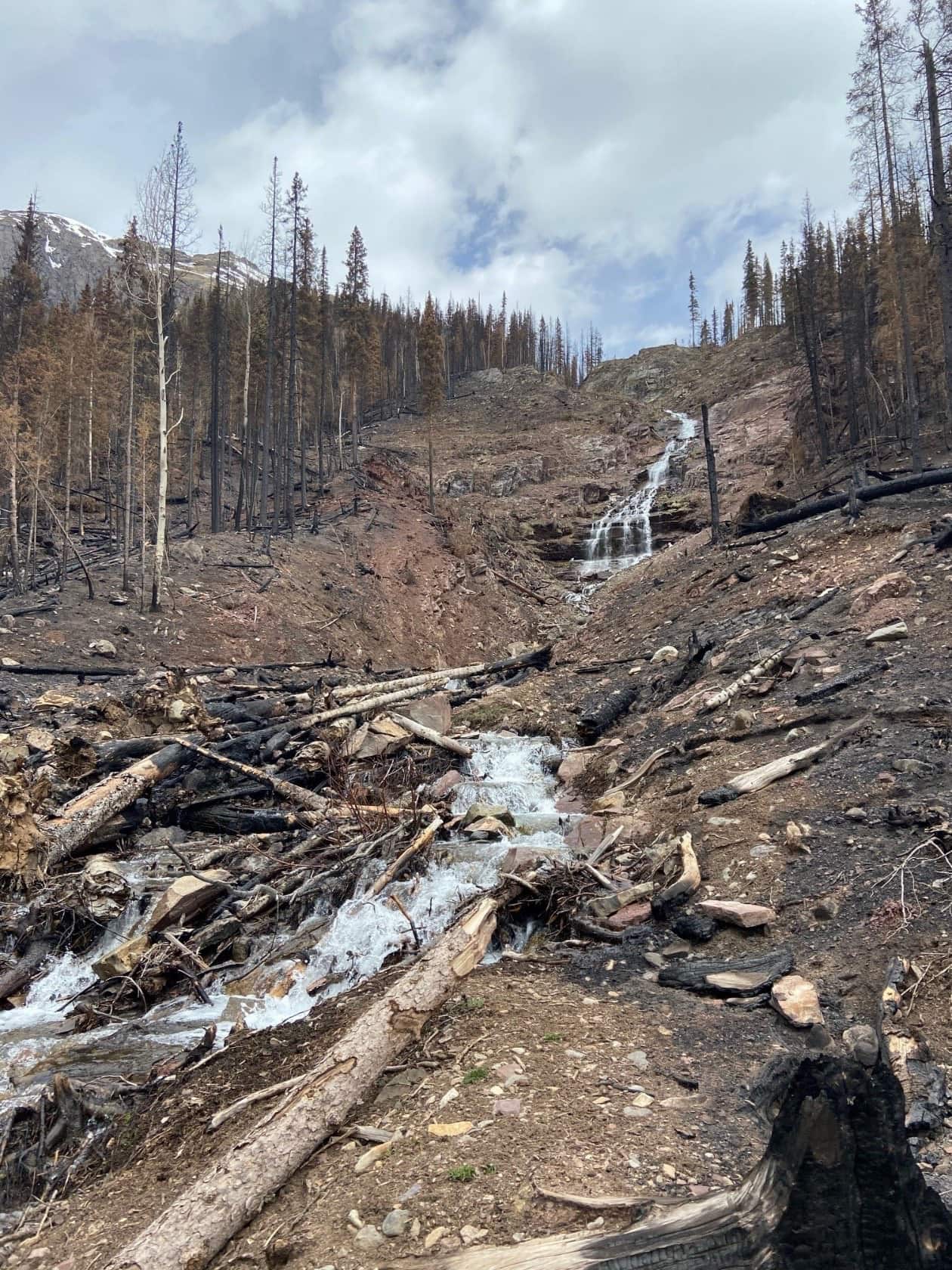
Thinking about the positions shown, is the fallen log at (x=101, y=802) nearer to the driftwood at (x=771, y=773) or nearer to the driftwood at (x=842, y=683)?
the driftwood at (x=771, y=773)

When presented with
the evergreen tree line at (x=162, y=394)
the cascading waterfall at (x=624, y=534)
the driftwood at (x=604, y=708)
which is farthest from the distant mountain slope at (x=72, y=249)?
the driftwood at (x=604, y=708)

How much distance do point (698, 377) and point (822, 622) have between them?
49.3m

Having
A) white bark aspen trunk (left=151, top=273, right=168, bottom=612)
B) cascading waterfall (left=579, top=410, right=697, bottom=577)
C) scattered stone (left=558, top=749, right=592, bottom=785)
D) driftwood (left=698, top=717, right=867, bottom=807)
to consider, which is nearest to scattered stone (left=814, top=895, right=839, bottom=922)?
driftwood (left=698, top=717, right=867, bottom=807)

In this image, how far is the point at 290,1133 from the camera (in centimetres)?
316

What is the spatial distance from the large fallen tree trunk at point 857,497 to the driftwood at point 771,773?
37.1 feet

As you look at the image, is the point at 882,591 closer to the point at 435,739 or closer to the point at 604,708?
the point at 604,708

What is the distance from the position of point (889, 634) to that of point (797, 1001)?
276 inches

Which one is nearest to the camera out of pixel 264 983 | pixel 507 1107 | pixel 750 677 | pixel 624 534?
pixel 507 1107

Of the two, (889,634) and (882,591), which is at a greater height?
(882,591)

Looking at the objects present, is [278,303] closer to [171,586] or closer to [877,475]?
[171,586]

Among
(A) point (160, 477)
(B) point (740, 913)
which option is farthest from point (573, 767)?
(A) point (160, 477)

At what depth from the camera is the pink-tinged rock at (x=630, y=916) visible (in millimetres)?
5379

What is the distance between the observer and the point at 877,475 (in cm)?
1811

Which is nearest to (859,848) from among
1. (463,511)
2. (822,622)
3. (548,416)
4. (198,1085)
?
(198,1085)
